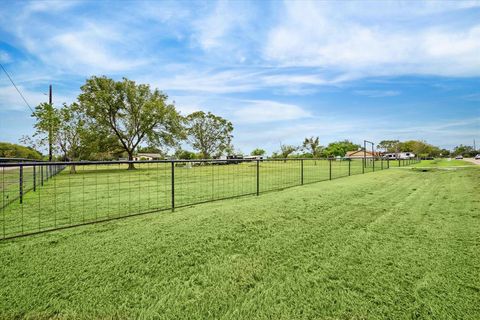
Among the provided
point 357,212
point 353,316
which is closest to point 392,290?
point 353,316

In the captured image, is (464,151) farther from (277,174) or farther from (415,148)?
(277,174)

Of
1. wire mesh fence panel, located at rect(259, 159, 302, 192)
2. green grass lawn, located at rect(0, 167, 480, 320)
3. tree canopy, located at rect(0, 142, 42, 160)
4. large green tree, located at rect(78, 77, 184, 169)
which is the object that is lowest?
green grass lawn, located at rect(0, 167, 480, 320)

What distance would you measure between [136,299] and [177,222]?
2.11 m

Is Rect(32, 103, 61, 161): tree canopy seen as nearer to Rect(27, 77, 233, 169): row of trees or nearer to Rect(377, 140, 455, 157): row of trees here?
Rect(27, 77, 233, 169): row of trees

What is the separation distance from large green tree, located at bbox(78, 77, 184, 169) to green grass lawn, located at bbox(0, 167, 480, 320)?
2434 cm

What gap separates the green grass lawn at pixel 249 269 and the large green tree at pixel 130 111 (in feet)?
79.8

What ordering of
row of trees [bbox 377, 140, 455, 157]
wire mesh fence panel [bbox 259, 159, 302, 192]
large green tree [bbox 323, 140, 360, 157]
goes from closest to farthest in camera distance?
wire mesh fence panel [bbox 259, 159, 302, 192] < large green tree [bbox 323, 140, 360, 157] < row of trees [bbox 377, 140, 455, 157]

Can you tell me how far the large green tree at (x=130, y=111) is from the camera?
24422 millimetres

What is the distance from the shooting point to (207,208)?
5.07 meters

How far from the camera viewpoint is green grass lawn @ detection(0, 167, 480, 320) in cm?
180

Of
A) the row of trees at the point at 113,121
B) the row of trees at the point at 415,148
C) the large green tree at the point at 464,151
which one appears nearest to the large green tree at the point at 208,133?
the row of trees at the point at 113,121

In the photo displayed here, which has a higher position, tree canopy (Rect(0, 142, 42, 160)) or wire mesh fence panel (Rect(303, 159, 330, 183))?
tree canopy (Rect(0, 142, 42, 160))

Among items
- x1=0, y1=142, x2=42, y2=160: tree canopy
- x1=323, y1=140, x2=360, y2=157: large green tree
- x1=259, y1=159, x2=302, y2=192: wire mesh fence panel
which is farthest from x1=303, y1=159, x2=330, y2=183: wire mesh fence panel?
x1=323, y1=140, x2=360, y2=157: large green tree

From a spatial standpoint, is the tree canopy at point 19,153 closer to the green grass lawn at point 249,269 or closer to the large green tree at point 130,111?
the large green tree at point 130,111
